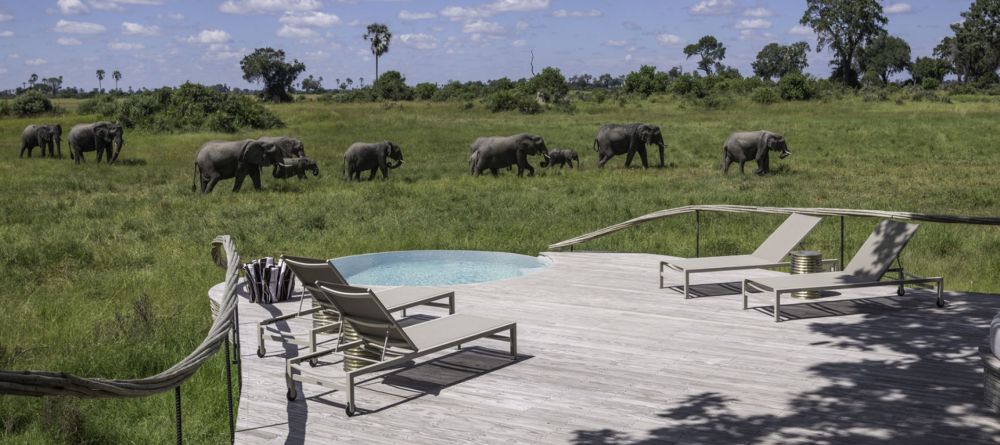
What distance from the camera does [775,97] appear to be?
57.2 meters

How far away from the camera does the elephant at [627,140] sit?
30.2m

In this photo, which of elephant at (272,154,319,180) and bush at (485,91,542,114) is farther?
bush at (485,91,542,114)

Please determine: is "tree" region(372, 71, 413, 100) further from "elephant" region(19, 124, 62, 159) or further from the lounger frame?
the lounger frame

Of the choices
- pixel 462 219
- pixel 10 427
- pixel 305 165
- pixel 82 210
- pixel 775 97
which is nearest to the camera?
pixel 10 427

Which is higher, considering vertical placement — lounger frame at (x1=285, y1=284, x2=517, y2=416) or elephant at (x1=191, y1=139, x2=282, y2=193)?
elephant at (x1=191, y1=139, x2=282, y2=193)

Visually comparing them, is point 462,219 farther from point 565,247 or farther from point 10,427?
point 10,427

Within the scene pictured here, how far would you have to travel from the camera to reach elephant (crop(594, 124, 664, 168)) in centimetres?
3016

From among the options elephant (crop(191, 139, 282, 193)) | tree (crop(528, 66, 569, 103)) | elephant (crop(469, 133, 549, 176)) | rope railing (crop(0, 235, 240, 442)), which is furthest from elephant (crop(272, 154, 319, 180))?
tree (crop(528, 66, 569, 103))

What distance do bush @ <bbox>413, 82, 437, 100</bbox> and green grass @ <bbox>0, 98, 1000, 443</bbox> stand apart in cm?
4634

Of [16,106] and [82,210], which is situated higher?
[16,106]

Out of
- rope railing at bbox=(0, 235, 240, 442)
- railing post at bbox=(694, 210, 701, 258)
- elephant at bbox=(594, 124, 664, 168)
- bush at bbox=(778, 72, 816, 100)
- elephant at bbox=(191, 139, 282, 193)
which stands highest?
bush at bbox=(778, 72, 816, 100)

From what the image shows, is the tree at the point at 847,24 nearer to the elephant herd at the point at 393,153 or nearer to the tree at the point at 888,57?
the tree at the point at 888,57

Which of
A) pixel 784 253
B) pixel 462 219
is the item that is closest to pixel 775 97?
pixel 462 219

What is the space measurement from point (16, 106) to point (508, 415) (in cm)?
6685
